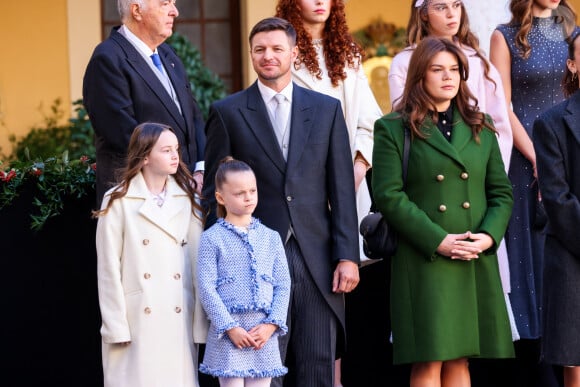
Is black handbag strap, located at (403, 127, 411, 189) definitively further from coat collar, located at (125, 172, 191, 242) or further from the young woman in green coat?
coat collar, located at (125, 172, 191, 242)

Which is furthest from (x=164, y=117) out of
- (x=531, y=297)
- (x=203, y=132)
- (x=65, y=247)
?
(x=531, y=297)

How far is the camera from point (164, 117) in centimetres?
678

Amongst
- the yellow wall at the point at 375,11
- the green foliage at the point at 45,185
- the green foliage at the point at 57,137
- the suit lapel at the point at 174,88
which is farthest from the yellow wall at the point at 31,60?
the suit lapel at the point at 174,88

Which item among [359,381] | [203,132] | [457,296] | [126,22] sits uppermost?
[126,22]

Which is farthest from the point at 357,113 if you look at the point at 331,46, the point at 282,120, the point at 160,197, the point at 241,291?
the point at 241,291

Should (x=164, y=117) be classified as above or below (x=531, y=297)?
above

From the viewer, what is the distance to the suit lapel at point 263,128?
6312mm

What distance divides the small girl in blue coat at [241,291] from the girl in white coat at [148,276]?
22 cm

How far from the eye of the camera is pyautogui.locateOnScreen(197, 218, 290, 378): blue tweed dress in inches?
233

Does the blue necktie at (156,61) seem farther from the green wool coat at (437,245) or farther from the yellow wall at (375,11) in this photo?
the yellow wall at (375,11)

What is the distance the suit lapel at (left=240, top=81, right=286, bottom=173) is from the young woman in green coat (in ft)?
1.55

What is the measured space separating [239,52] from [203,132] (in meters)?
5.46

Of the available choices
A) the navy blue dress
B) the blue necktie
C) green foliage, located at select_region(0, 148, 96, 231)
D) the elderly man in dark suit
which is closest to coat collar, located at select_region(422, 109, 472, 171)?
the elderly man in dark suit

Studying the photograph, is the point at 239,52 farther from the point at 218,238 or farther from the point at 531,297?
the point at 218,238
